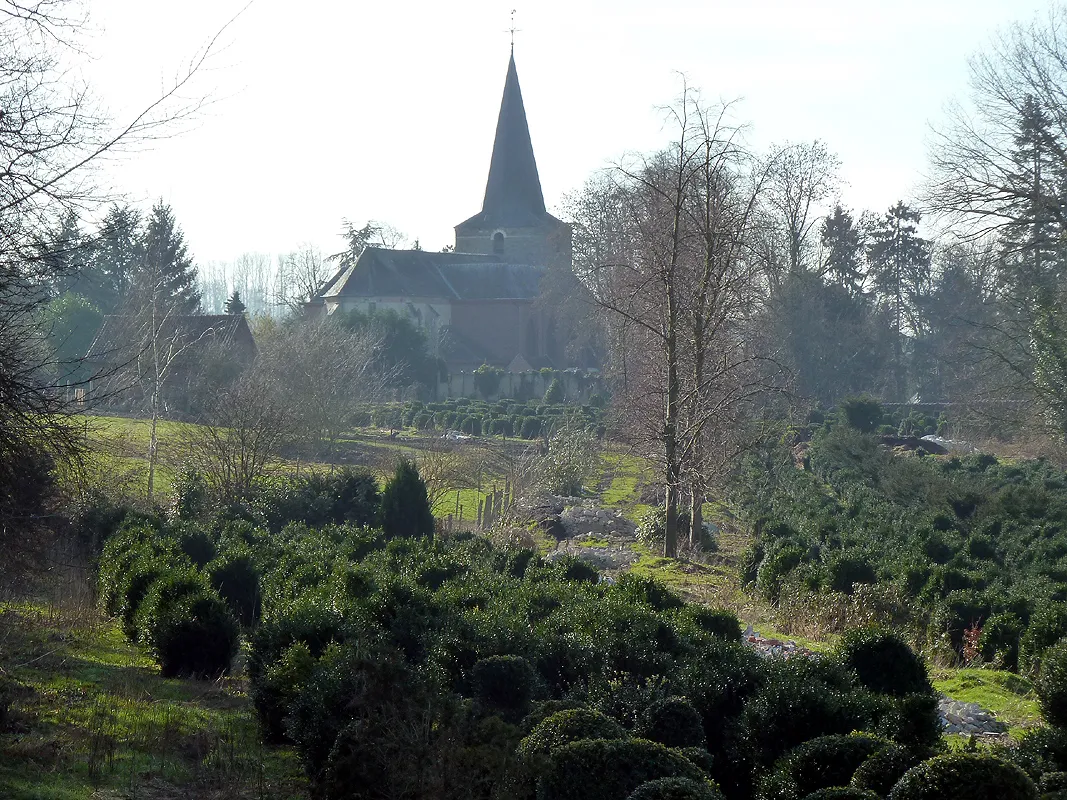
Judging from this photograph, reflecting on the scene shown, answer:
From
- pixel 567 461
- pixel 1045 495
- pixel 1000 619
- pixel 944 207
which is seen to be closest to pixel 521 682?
pixel 1000 619

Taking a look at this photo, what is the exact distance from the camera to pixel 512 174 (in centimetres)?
7525

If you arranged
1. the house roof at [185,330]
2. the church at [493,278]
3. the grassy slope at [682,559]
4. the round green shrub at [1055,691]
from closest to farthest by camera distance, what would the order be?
Answer: the round green shrub at [1055,691] → the grassy slope at [682,559] → the house roof at [185,330] → the church at [493,278]

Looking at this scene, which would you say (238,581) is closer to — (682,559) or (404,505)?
(404,505)

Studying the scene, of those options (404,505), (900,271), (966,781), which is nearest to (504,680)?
(966,781)

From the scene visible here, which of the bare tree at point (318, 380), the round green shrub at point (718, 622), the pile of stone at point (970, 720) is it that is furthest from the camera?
the bare tree at point (318, 380)

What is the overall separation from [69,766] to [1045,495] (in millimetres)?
17796

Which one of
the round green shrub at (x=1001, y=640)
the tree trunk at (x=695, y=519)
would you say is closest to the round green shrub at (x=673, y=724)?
the round green shrub at (x=1001, y=640)

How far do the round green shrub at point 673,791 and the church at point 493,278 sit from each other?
62752 millimetres

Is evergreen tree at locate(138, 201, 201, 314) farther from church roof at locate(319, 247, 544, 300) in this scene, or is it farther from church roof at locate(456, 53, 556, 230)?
church roof at locate(456, 53, 556, 230)

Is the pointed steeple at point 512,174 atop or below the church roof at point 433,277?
atop

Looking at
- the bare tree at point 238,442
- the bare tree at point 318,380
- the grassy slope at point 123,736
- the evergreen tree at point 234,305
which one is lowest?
the grassy slope at point 123,736

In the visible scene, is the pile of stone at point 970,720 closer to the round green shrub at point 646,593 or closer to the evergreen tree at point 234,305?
the round green shrub at point 646,593

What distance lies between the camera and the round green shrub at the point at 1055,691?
25.1 feet

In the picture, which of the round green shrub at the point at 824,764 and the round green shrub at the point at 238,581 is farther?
the round green shrub at the point at 238,581
